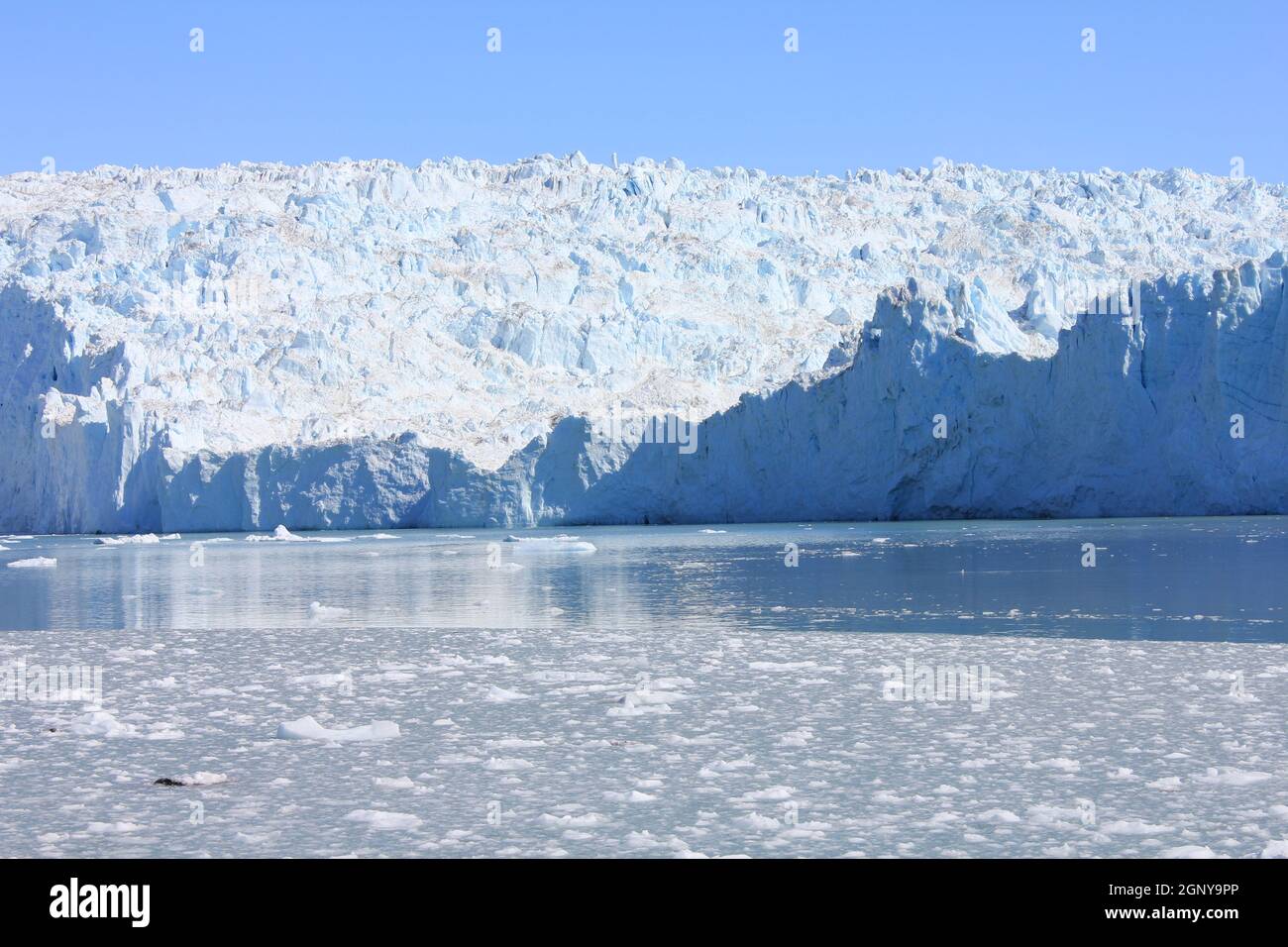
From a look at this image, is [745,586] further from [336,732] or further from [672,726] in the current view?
[336,732]

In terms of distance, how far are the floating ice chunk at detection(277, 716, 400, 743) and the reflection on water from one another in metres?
4.29

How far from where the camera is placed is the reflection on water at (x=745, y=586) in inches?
390

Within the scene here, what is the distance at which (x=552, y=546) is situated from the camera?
24.5 meters

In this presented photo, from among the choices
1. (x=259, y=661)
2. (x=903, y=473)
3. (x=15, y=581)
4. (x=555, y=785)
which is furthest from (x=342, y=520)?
(x=555, y=785)

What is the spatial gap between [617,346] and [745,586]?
38.8 m

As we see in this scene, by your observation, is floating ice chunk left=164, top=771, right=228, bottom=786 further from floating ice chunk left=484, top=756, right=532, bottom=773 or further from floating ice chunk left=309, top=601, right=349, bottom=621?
floating ice chunk left=309, top=601, right=349, bottom=621

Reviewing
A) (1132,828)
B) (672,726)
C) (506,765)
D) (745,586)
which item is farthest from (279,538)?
(1132,828)

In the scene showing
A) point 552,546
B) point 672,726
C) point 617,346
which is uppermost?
point 617,346

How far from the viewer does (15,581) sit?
56.0ft

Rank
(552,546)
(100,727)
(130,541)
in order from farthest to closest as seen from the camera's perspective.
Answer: (130,541) < (552,546) < (100,727)

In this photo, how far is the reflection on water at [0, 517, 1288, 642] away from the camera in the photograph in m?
9.90

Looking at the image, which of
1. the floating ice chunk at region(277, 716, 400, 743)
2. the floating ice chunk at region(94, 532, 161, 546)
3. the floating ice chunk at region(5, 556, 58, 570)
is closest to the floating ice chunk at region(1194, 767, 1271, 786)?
the floating ice chunk at region(277, 716, 400, 743)
